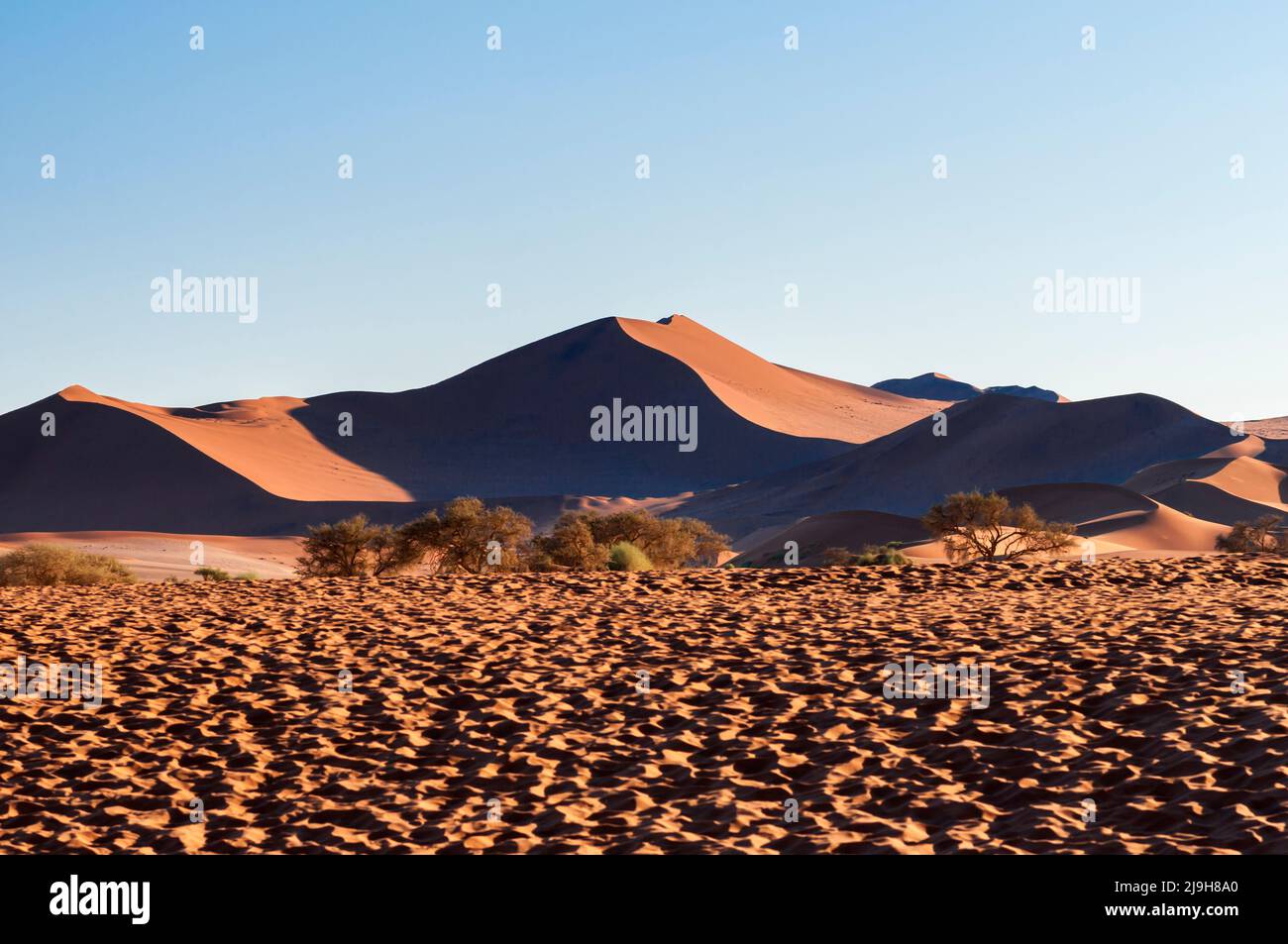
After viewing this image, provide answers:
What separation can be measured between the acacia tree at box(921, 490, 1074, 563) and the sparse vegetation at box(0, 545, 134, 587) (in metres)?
18.2

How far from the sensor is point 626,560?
78.3ft

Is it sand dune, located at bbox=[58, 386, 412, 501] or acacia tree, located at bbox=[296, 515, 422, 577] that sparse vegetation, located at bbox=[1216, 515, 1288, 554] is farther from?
sand dune, located at bbox=[58, 386, 412, 501]

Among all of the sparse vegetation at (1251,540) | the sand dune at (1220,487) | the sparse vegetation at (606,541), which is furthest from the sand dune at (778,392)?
the sparse vegetation at (606,541)

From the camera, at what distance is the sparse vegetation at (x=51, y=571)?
23094 mm

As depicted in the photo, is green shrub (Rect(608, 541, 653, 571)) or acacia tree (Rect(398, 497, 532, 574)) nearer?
green shrub (Rect(608, 541, 653, 571))

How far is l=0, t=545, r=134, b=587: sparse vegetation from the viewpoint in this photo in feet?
75.8

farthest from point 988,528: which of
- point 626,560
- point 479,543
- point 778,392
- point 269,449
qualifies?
point 778,392

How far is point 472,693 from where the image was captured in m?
9.48

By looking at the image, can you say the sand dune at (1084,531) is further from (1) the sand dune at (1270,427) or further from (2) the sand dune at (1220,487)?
(1) the sand dune at (1270,427)

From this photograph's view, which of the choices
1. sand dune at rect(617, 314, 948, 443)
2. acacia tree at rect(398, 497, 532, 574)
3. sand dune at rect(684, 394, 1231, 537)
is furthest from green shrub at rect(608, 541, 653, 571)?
sand dune at rect(617, 314, 948, 443)

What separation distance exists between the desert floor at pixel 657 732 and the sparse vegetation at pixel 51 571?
10166 millimetres

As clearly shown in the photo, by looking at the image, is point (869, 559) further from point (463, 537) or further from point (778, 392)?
point (778, 392)
